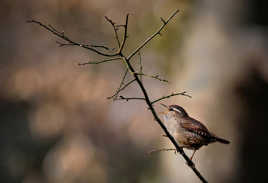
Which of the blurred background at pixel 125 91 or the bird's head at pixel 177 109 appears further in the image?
the blurred background at pixel 125 91

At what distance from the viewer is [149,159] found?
12.5 metres

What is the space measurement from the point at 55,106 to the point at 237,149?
5.01 metres

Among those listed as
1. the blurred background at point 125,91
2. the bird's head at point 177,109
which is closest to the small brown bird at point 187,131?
the bird's head at point 177,109

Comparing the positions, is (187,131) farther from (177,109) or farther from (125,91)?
(125,91)

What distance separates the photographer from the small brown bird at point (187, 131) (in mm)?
3949

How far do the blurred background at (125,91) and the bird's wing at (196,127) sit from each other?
3.77m

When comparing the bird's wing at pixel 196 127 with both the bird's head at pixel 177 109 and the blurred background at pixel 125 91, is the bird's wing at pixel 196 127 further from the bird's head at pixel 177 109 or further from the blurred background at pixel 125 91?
the blurred background at pixel 125 91

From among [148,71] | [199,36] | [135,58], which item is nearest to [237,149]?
[199,36]

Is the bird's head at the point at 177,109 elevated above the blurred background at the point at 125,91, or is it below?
below

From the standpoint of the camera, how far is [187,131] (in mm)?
4031

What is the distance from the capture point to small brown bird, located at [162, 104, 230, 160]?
155 inches

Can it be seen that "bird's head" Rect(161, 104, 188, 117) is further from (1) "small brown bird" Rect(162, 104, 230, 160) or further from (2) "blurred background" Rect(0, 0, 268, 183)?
(2) "blurred background" Rect(0, 0, 268, 183)

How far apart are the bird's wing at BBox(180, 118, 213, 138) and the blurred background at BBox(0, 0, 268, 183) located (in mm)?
3767

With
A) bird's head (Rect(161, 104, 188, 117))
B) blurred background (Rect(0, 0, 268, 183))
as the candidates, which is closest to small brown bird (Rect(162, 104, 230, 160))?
bird's head (Rect(161, 104, 188, 117))
